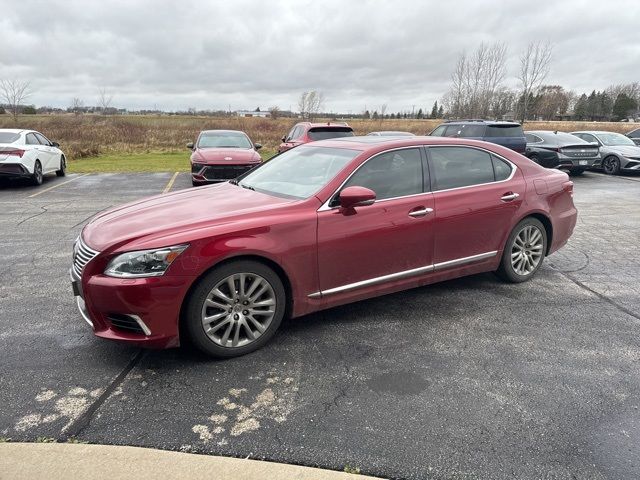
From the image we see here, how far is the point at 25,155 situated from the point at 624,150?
17916 mm

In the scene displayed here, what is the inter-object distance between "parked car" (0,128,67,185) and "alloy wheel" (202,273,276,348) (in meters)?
11.1

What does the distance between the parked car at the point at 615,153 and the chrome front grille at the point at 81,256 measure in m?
16.1

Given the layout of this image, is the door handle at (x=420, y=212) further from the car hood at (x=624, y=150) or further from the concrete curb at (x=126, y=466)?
the car hood at (x=624, y=150)

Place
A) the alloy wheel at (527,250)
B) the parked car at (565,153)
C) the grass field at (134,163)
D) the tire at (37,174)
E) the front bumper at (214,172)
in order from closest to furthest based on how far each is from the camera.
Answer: the alloy wheel at (527,250)
the front bumper at (214,172)
the tire at (37,174)
the parked car at (565,153)
the grass field at (134,163)

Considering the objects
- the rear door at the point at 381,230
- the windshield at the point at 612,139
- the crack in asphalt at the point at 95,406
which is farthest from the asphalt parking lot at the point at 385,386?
the windshield at the point at 612,139

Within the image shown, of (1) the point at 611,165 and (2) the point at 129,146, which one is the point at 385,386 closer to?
(1) the point at 611,165

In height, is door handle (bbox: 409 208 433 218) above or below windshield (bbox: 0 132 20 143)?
below

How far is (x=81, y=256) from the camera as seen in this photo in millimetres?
3355

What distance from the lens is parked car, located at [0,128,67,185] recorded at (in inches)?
464

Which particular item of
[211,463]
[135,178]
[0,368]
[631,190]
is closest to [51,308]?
[0,368]

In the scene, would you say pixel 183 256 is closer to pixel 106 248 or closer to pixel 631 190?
pixel 106 248

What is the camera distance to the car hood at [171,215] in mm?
3273

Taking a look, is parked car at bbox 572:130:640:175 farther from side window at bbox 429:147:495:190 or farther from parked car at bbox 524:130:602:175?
side window at bbox 429:147:495:190

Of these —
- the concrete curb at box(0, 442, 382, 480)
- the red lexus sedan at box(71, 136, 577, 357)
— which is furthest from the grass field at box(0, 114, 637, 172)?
the concrete curb at box(0, 442, 382, 480)
